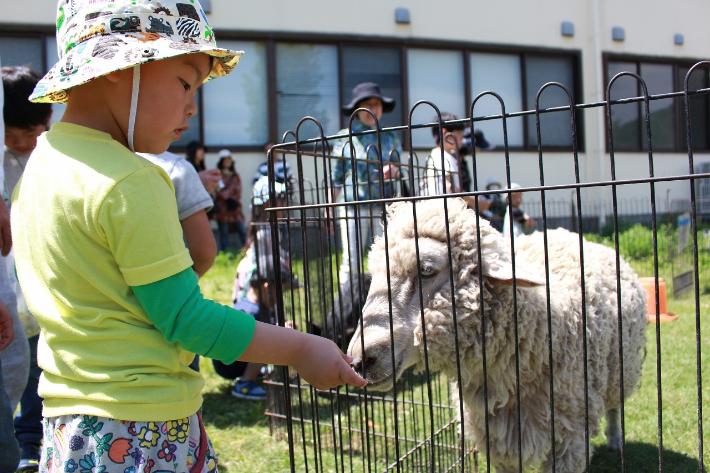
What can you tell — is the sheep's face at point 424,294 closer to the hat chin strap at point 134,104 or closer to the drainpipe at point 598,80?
the hat chin strap at point 134,104

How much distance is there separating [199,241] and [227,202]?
7.27m

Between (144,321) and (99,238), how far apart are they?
214 mm

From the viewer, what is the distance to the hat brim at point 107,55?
1314 mm

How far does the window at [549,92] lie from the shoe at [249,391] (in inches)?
341

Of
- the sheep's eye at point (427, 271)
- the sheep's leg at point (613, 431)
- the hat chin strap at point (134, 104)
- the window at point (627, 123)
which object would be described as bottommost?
the sheep's leg at point (613, 431)

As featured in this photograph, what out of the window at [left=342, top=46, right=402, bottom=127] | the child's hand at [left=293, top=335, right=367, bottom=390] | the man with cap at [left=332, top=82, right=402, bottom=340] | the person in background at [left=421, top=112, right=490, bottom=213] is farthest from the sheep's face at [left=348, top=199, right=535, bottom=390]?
Result: the window at [left=342, top=46, right=402, bottom=127]

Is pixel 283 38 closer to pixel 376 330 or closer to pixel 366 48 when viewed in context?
pixel 366 48

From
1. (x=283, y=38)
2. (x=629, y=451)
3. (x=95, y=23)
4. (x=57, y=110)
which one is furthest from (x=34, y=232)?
(x=283, y=38)

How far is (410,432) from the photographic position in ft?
13.2

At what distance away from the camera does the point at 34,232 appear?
1.40 m

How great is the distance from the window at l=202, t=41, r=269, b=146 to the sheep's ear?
794 centimetres

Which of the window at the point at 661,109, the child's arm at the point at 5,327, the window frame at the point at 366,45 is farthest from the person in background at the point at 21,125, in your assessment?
the window at the point at 661,109

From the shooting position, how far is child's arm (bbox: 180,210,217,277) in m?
2.12

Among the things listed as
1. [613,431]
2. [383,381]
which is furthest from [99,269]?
[613,431]
